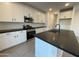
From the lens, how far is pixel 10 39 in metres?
3.68

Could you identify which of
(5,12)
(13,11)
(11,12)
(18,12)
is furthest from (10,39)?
(18,12)

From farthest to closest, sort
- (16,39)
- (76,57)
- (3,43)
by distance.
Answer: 1. (16,39)
2. (3,43)
3. (76,57)

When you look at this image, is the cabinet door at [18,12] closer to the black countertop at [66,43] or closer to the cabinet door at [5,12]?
the cabinet door at [5,12]

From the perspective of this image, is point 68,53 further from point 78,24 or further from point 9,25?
point 9,25

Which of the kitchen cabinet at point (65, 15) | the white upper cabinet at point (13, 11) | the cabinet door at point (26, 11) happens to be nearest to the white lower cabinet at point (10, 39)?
the white upper cabinet at point (13, 11)

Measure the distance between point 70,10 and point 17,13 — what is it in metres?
2.62

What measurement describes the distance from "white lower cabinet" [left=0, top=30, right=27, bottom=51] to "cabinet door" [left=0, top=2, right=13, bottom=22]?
70 centimetres

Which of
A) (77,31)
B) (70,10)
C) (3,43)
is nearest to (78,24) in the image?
(77,31)

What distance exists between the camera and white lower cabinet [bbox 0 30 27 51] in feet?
11.0

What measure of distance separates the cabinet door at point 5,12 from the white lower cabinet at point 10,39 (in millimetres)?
701

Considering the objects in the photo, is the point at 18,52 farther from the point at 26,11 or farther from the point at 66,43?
the point at 26,11

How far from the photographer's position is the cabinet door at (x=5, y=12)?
362 cm

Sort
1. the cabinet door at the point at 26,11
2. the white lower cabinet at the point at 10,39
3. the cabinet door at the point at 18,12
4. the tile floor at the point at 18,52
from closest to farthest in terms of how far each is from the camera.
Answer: the tile floor at the point at 18,52 < the white lower cabinet at the point at 10,39 < the cabinet door at the point at 18,12 < the cabinet door at the point at 26,11

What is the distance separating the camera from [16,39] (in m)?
4.08
